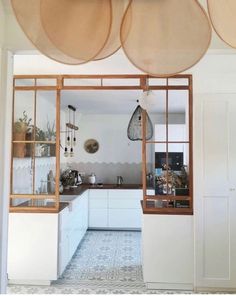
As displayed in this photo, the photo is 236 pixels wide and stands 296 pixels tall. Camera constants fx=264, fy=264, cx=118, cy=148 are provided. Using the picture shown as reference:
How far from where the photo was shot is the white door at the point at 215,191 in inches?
109

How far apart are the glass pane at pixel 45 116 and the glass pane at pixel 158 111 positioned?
1381 mm

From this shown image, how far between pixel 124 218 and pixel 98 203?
1.91 ft

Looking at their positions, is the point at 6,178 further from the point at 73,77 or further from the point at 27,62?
the point at 73,77

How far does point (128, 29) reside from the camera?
864 mm

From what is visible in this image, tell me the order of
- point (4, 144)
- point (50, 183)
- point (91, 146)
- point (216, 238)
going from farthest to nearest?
point (91, 146) < point (50, 183) < point (216, 238) < point (4, 144)

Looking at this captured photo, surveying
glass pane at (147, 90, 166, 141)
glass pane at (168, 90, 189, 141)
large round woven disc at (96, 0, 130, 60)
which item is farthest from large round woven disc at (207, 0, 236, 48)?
glass pane at (168, 90, 189, 141)

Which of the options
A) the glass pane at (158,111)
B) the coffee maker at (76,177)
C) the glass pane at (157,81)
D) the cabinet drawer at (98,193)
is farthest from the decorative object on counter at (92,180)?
the glass pane at (157,81)

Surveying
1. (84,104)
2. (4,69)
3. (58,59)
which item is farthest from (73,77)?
(58,59)

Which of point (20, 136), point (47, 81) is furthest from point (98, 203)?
point (47, 81)

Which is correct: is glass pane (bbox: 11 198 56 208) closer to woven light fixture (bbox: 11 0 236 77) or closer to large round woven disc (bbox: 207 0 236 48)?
woven light fixture (bbox: 11 0 236 77)

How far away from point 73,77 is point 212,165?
1.84m

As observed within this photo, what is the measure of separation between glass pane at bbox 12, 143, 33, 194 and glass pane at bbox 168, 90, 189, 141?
7.05 ft

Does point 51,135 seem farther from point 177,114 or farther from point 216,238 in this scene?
point 177,114

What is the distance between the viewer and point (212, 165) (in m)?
2.82
